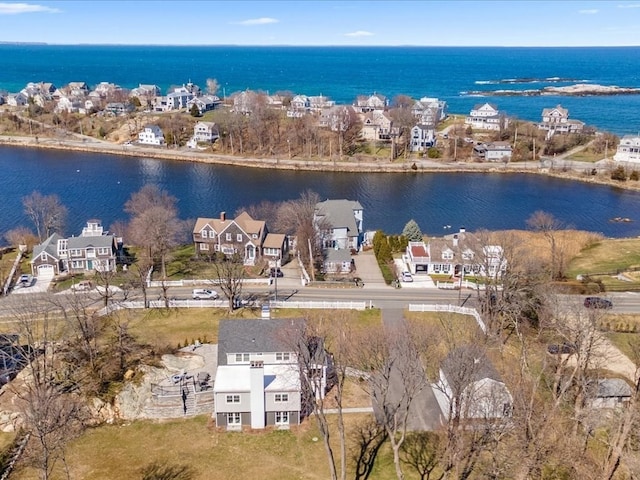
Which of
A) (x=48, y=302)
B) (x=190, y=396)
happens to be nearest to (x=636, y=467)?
(x=190, y=396)

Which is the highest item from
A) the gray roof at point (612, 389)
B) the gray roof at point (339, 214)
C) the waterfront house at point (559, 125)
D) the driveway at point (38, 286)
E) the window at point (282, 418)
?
the waterfront house at point (559, 125)

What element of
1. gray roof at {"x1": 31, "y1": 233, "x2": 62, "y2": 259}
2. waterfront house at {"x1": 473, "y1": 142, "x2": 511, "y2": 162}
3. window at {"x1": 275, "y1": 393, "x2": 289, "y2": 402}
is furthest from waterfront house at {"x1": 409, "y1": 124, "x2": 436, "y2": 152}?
window at {"x1": 275, "y1": 393, "x2": 289, "y2": 402}

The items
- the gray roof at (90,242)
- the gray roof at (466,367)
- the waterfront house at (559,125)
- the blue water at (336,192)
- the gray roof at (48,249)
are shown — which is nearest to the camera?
the gray roof at (466,367)

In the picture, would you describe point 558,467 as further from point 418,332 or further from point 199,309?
point 199,309

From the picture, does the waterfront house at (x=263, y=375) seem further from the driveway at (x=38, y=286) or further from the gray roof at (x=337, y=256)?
the driveway at (x=38, y=286)

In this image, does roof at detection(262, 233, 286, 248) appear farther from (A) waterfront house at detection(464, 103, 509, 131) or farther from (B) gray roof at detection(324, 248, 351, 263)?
(A) waterfront house at detection(464, 103, 509, 131)

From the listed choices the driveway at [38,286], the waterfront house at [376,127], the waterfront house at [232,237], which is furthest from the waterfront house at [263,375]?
the waterfront house at [376,127]
